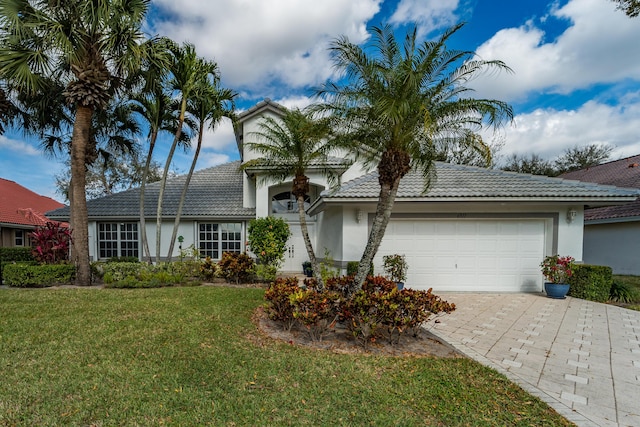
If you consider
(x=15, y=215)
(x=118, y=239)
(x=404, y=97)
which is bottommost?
(x=118, y=239)

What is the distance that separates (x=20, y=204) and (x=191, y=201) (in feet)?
51.4

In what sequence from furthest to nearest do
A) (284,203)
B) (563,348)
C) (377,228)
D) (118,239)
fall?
(284,203) → (118,239) → (377,228) → (563,348)

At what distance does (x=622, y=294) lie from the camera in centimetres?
844

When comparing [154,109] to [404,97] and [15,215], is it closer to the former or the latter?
[404,97]

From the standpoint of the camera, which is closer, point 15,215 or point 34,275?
point 34,275

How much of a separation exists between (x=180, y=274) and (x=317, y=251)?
5765mm

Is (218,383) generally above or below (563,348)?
above

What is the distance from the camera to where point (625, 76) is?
1146cm

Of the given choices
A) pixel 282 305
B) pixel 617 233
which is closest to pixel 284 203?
pixel 282 305

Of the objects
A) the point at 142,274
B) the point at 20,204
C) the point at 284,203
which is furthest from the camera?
the point at 20,204

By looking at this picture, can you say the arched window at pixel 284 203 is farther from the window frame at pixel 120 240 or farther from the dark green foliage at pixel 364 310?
the dark green foliage at pixel 364 310

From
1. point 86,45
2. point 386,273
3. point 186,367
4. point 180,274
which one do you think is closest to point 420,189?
point 386,273

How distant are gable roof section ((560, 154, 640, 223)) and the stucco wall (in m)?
0.51

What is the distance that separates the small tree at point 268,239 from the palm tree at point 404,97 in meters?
5.33
